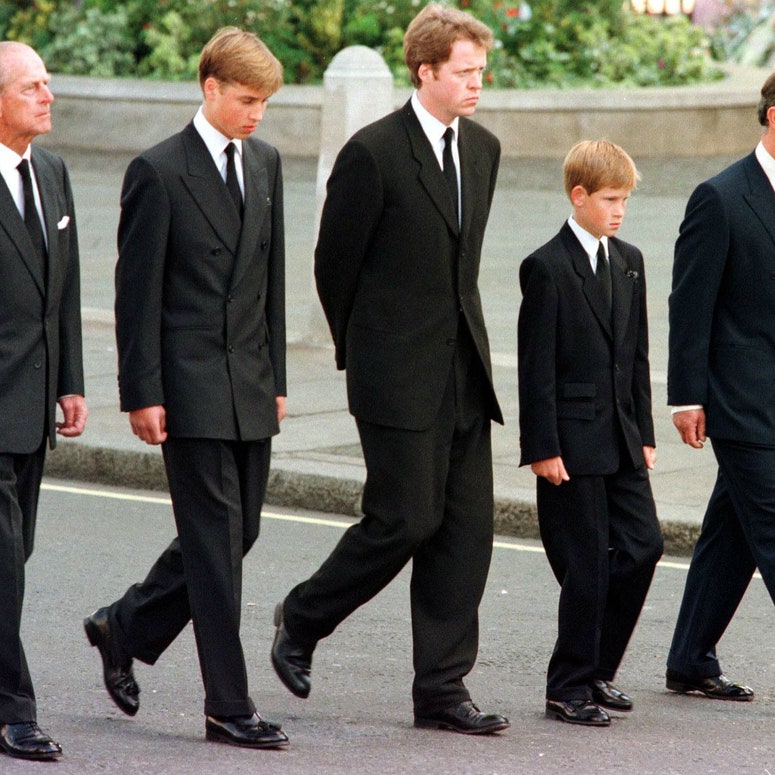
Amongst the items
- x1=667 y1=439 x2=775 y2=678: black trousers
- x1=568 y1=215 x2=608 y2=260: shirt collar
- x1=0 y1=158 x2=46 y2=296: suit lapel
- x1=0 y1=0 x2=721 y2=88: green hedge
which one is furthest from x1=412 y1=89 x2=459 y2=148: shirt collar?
x1=0 y1=0 x2=721 y2=88: green hedge

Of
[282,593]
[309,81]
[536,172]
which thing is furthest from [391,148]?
[309,81]

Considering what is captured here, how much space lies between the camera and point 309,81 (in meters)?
20.8

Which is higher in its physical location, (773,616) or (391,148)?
(391,148)

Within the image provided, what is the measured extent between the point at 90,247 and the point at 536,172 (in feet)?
18.5

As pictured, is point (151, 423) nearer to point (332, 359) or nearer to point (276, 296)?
point (276, 296)

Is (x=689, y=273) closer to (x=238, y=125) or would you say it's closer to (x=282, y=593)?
(x=238, y=125)

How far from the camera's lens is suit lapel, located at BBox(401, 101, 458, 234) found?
4.90 meters

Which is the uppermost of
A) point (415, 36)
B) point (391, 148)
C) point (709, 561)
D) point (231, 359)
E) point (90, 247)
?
point (415, 36)

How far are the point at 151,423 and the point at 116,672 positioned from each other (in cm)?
80

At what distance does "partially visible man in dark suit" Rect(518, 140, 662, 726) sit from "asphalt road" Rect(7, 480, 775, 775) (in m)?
0.29

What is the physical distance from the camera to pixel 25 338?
4699 millimetres

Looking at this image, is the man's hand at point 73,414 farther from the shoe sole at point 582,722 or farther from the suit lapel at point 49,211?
the shoe sole at point 582,722

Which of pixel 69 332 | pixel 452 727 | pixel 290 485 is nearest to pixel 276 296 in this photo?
pixel 69 332

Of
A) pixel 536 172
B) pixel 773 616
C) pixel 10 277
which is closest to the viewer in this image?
pixel 10 277
